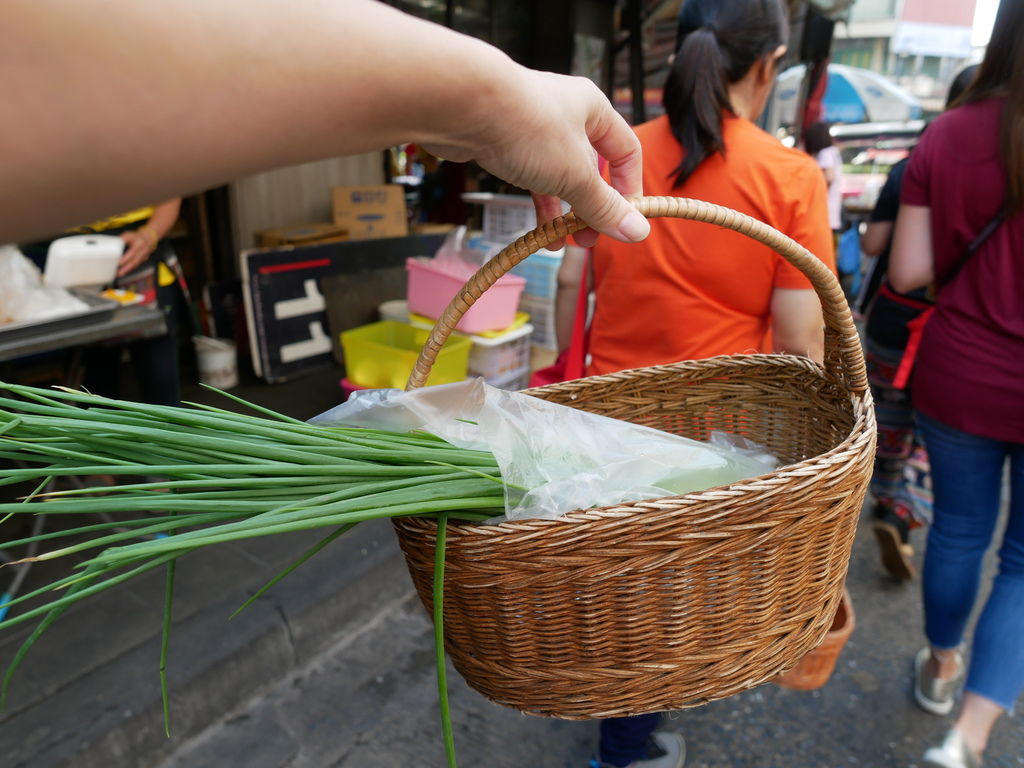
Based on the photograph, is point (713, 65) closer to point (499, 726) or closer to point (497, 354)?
point (499, 726)

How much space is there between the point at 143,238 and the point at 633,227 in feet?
8.05

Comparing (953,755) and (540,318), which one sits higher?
(540,318)

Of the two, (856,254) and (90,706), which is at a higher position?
(856,254)

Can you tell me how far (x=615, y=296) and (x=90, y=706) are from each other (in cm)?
A: 180

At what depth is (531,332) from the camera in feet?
12.3

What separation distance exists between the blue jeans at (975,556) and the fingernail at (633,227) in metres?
1.46

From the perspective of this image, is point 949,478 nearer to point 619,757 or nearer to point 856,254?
point 619,757

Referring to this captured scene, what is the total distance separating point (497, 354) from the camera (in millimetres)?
3488

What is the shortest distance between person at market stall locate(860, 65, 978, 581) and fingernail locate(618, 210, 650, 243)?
174 cm

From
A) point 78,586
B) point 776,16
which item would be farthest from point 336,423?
point 776,16

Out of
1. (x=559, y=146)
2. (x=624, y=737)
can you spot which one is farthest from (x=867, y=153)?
(x=559, y=146)

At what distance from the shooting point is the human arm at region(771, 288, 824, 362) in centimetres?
165

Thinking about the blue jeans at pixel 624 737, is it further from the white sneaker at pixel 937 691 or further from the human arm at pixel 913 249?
the human arm at pixel 913 249

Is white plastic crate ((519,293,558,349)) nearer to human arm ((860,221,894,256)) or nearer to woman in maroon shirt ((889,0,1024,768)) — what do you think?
human arm ((860,221,894,256))
